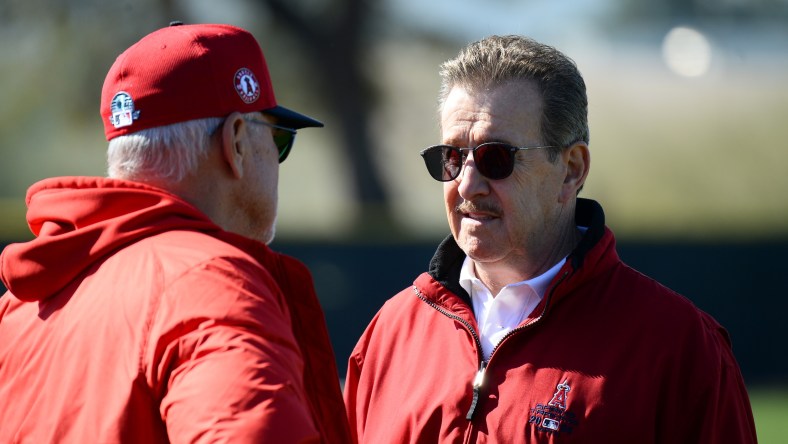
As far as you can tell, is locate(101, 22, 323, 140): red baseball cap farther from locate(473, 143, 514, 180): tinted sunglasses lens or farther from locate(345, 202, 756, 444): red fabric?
locate(345, 202, 756, 444): red fabric

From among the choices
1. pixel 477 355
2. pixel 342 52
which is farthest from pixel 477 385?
pixel 342 52

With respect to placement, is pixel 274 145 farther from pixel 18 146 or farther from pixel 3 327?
pixel 18 146

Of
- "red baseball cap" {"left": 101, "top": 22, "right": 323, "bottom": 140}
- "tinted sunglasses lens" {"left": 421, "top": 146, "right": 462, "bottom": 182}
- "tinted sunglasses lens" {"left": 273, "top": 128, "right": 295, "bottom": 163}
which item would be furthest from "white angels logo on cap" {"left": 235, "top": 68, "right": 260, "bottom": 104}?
"tinted sunglasses lens" {"left": 421, "top": 146, "right": 462, "bottom": 182}

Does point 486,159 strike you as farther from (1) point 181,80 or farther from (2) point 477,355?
(1) point 181,80

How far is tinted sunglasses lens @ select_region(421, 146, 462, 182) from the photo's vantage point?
9.74 feet

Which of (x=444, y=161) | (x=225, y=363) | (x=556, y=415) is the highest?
(x=444, y=161)

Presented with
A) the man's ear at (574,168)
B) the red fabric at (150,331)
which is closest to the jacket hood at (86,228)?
the red fabric at (150,331)

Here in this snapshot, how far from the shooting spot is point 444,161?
3002 mm

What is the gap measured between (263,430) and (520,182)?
1.38 metres

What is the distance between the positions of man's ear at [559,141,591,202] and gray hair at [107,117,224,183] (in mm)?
1198

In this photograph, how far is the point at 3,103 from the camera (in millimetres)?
15977

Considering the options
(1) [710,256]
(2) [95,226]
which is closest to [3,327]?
(2) [95,226]

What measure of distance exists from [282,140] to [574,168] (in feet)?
3.08

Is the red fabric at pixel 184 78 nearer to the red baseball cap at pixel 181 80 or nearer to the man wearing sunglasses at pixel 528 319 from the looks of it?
the red baseball cap at pixel 181 80
